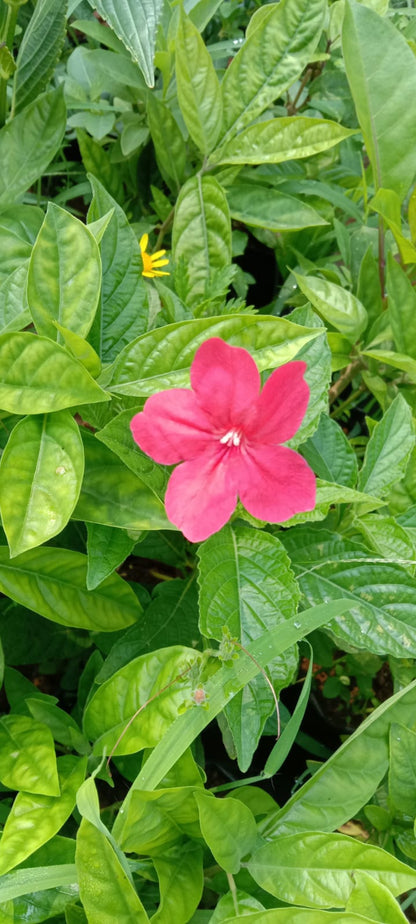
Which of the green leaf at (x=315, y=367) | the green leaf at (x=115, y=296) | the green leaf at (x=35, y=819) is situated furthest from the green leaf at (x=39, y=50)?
the green leaf at (x=35, y=819)

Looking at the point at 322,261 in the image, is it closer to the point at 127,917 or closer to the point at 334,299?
the point at 334,299

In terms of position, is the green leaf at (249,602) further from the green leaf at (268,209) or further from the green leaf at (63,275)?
the green leaf at (268,209)

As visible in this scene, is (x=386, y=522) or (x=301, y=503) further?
(x=386, y=522)

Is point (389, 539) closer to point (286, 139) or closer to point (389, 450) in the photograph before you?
point (389, 450)

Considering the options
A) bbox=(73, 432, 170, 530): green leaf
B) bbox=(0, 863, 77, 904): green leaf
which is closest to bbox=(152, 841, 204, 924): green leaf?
bbox=(0, 863, 77, 904): green leaf

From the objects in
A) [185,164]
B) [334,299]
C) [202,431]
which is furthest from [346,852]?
[185,164]

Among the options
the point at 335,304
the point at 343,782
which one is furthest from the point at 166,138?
the point at 343,782
